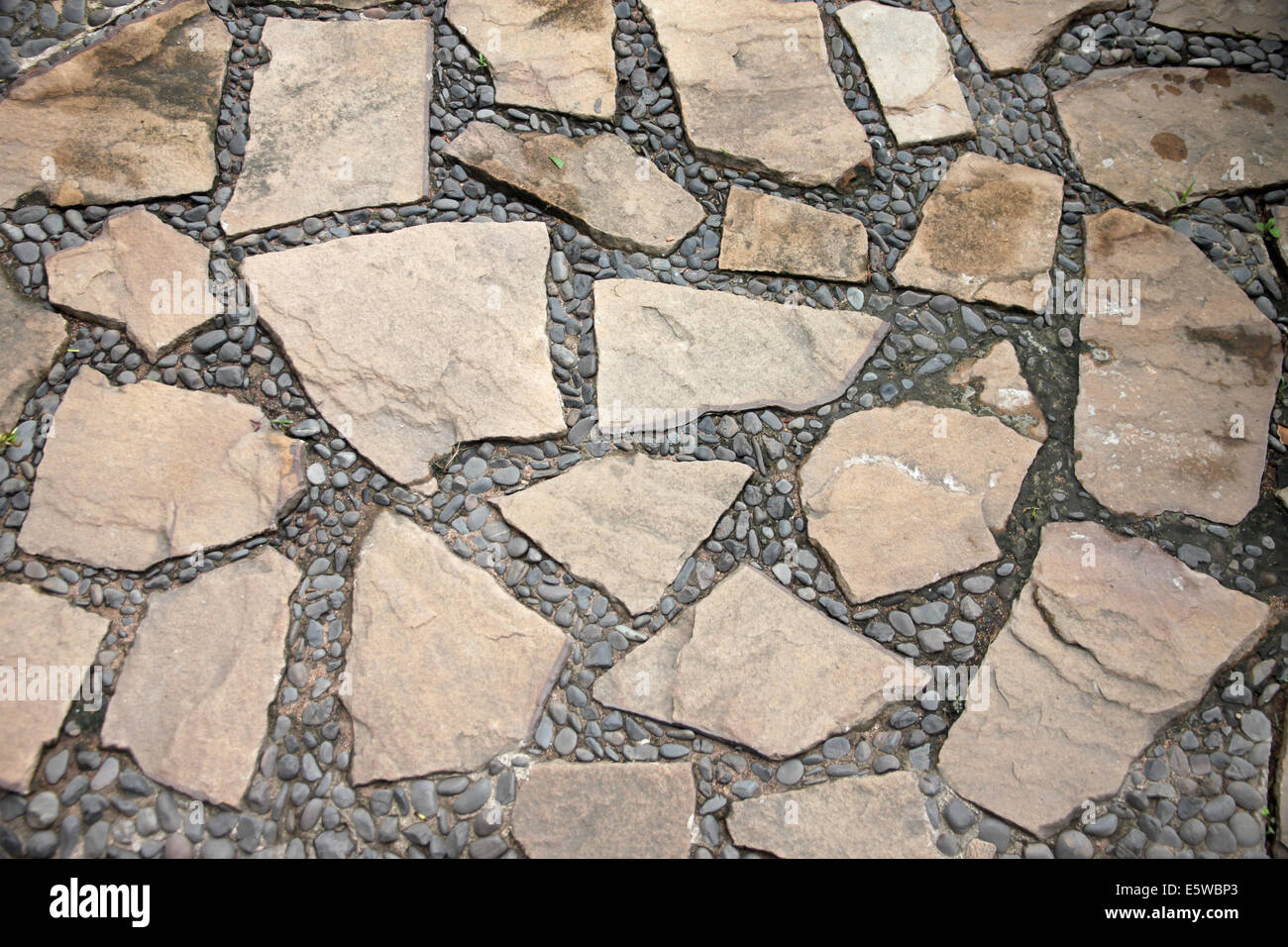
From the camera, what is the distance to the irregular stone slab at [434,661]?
257 centimetres

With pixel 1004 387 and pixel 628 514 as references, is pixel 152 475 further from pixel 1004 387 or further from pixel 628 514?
pixel 1004 387

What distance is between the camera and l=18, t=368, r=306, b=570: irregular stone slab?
9.18ft

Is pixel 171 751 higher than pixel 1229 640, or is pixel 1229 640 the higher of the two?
pixel 1229 640

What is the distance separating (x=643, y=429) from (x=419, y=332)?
2.82 ft

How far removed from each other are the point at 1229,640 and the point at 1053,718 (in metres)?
0.62

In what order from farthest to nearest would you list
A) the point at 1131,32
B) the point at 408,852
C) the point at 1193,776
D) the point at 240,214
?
1. the point at 1131,32
2. the point at 240,214
3. the point at 1193,776
4. the point at 408,852

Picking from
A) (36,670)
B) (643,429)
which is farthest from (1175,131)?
(36,670)

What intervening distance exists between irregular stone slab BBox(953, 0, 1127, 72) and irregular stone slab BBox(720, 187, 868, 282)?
1126 millimetres

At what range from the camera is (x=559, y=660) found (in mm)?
2729

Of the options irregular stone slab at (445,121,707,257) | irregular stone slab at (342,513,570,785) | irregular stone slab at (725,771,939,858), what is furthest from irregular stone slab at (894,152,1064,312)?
irregular stone slab at (342,513,570,785)

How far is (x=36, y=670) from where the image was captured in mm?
2582

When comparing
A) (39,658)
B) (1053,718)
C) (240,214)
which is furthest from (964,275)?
(39,658)

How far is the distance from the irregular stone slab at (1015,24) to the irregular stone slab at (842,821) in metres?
3.03

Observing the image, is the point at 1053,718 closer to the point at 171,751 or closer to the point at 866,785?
the point at 866,785
